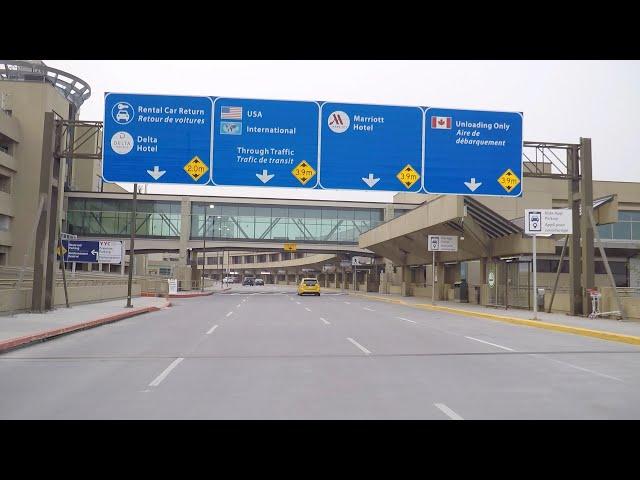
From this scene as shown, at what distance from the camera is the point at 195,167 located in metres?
20.0

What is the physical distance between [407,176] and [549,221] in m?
6.25

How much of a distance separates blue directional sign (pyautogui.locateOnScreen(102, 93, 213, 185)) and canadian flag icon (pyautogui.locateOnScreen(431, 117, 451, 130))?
812 cm

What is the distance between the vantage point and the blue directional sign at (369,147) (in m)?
20.4

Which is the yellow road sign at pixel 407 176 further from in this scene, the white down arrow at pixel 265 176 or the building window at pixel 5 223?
the building window at pixel 5 223

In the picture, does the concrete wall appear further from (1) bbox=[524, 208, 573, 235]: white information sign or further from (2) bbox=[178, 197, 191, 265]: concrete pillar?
(2) bbox=[178, 197, 191, 265]: concrete pillar

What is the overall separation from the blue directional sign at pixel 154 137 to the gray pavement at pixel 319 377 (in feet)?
20.8

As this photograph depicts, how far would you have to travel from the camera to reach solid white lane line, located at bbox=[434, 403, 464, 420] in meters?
6.52

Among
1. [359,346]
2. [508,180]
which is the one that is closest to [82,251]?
[508,180]

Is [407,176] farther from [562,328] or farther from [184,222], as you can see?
[184,222]

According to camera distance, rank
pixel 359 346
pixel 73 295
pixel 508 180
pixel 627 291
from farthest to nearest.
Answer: pixel 73 295 → pixel 627 291 → pixel 508 180 → pixel 359 346

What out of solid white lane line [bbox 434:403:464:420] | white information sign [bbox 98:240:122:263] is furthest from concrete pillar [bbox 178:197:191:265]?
solid white lane line [bbox 434:403:464:420]
